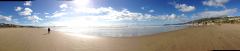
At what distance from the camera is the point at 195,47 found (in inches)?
544

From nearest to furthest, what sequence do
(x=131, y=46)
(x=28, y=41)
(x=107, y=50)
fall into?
(x=107, y=50)
(x=131, y=46)
(x=28, y=41)

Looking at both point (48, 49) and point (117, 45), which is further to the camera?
point (117, 45)

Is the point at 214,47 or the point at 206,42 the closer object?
the point at 214,47

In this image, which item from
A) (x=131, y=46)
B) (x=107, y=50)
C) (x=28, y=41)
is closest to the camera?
(x=107, y=50)

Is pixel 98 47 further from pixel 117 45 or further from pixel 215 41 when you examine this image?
pixel 215 41

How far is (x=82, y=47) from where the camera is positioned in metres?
14.5

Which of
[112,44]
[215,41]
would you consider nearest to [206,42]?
[215,41]

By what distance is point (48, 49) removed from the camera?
46.1ft

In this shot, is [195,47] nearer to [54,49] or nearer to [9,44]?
[54,49]

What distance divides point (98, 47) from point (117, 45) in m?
1.28

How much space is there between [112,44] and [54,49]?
11.1 feet

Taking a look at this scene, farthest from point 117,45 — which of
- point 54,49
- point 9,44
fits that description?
point 9,44

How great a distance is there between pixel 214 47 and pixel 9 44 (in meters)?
11.0

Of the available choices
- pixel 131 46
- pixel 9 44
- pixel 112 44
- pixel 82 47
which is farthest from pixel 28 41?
pixel 131 46
